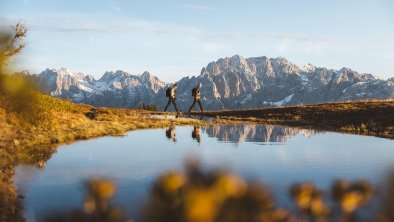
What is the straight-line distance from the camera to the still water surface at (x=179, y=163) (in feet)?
38.8

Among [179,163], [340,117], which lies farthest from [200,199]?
[340,117]

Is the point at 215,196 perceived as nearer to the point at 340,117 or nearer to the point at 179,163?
the point at 179,163

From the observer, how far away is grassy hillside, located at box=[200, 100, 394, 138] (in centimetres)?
3462

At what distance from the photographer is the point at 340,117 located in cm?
4422

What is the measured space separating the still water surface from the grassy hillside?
31.4 feet

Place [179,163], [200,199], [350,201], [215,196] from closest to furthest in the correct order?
1. [200,199]
2. [215,196]
3. [350,201]
4. [179,163]

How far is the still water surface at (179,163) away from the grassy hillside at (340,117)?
9.58m

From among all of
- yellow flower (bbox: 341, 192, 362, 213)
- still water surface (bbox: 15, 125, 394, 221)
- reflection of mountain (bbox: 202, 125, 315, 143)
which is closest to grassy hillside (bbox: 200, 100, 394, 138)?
reflection of mountain (bbox: 202, 125, 315, 143)

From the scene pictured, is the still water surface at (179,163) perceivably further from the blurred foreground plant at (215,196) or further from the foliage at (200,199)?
the blurred foreground plant at (215,196)

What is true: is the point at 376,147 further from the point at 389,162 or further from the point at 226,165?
the point at 226,165

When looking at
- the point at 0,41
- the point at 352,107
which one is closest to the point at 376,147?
the point at 0,41

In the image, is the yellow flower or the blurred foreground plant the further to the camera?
the yellow flower

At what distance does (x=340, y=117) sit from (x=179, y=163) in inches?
1239

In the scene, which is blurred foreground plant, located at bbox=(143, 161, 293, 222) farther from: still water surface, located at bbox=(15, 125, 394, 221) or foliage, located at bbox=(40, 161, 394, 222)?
still water surface, located at bbox=(15, 125, 394, 221)
